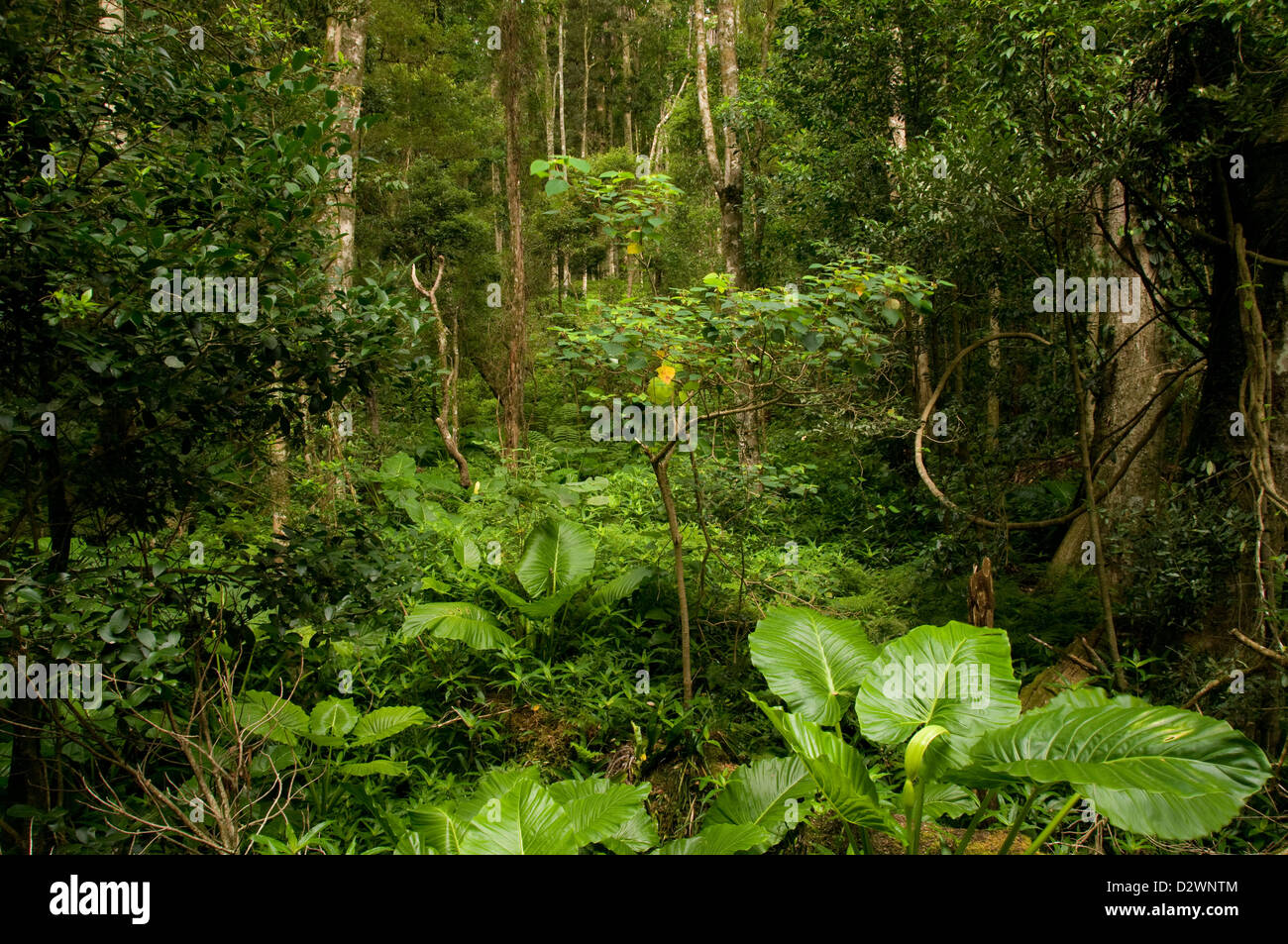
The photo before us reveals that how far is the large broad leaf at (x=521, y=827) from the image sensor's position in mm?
2791

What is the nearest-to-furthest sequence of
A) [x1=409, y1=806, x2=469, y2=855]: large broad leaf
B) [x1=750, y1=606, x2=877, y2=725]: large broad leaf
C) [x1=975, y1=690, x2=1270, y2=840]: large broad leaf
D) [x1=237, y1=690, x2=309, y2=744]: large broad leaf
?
[x1=975, y1=690, x2=1270, y2=840]: large broad leaf
[x1=409, y1=806, x2=469, y2=855]: large broad leaf
[x1=750, y1=606, x2=877, y2=725]: large broad leaf
[x1=237, y1=690, x2=309, y2=744]: large broad leaf

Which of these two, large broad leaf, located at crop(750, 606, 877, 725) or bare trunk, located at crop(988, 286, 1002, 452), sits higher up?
bare trunk, located at crop(988, 286, 1002, 452)

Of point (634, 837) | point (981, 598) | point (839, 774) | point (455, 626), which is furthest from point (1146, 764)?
point (455, 626)

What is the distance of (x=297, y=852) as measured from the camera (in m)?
3.23

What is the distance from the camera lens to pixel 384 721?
388 cm

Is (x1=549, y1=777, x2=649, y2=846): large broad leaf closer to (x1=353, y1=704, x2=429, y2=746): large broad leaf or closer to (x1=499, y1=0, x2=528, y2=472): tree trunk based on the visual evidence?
(x1=353, y1=704, x2=429, y2=746): large broad leaf

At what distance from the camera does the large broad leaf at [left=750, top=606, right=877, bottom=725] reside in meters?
3.54

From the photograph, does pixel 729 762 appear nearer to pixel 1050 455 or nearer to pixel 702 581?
pixel 702 581

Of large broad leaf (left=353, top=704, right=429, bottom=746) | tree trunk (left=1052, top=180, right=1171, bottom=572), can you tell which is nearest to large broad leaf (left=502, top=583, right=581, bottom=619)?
large broad leaf (left=353, top=704, right=429, bottom=746)

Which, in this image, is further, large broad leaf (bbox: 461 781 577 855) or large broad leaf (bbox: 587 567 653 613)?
large broad leaf (bbox: 587 567 653 613)

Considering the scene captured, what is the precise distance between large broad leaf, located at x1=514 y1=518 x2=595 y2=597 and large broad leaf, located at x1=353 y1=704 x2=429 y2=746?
129 cm

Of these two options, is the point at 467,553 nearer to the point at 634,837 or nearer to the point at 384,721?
the point at 384,721

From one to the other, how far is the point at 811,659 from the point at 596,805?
134 centimetres

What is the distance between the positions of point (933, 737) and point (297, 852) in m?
2.84
